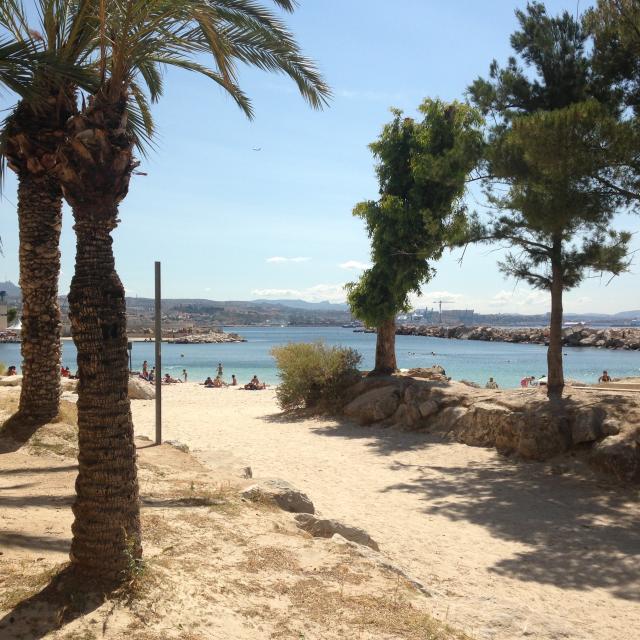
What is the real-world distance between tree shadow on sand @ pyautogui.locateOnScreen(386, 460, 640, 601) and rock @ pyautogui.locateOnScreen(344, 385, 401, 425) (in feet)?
14.2

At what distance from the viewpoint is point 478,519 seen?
8.84m

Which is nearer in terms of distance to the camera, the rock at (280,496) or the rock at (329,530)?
the rock at (329,530)

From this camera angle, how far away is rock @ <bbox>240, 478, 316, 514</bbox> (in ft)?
24.0

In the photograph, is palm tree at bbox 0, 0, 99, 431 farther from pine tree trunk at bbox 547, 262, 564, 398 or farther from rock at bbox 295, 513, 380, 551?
pine tree trunk at bbox 547, 262, 564, 398

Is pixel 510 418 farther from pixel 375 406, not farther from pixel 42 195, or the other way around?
pixel 42 195

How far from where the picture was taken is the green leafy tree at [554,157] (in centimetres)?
966

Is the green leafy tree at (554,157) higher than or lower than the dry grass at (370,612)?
higher

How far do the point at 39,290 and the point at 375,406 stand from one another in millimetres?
9689

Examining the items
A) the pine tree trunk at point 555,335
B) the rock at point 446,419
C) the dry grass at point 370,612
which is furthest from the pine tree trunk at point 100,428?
the pine tree trunk at point 555,335

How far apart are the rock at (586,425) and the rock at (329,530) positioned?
6.19 meters

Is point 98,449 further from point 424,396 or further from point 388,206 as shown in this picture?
point 388,206

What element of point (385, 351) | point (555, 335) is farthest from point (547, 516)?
point (385, 351)

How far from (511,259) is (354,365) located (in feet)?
21.2

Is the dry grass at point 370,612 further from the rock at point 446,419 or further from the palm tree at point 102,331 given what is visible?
the rock at point 446,419
